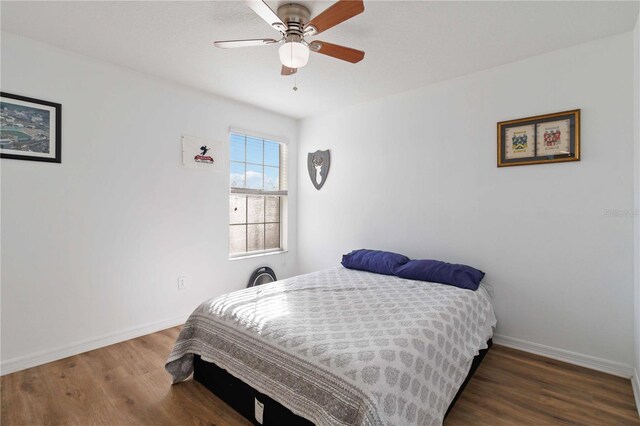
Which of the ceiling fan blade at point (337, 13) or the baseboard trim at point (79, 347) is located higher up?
the ceiling fan blade at point (337, 13)

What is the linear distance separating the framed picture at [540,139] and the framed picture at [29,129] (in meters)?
3.62

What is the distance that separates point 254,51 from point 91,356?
108 inches

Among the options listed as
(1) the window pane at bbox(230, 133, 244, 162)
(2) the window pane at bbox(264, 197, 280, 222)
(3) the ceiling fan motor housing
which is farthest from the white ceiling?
(2) the window pane at bbox(264, 197, 280, 222)

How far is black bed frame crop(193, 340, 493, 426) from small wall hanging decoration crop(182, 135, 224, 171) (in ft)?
6.37

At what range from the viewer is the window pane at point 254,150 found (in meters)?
3.85

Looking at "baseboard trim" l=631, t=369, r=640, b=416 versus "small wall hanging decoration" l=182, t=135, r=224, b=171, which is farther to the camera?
"small wall hanging decoration" l=182, t=135, r=224, b=171

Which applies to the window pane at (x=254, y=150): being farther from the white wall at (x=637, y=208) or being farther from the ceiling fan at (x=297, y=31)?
the white wall at (x=637, y=208)

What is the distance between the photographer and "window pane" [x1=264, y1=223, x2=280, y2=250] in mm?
4168

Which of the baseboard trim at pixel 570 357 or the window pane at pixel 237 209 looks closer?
the baseboard trim at pixel 570 357

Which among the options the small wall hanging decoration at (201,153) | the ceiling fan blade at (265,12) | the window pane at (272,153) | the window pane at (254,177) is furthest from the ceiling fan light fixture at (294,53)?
the window pane at (272,153)

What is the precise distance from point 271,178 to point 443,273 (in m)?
2.46

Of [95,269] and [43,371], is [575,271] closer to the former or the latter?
[95,269]

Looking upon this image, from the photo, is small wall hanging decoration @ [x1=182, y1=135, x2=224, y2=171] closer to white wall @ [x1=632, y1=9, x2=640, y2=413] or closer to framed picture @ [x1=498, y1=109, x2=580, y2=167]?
framed picture @ [x1=498, y1=109, x2=580, y2=167]

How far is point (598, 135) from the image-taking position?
2.30 m
